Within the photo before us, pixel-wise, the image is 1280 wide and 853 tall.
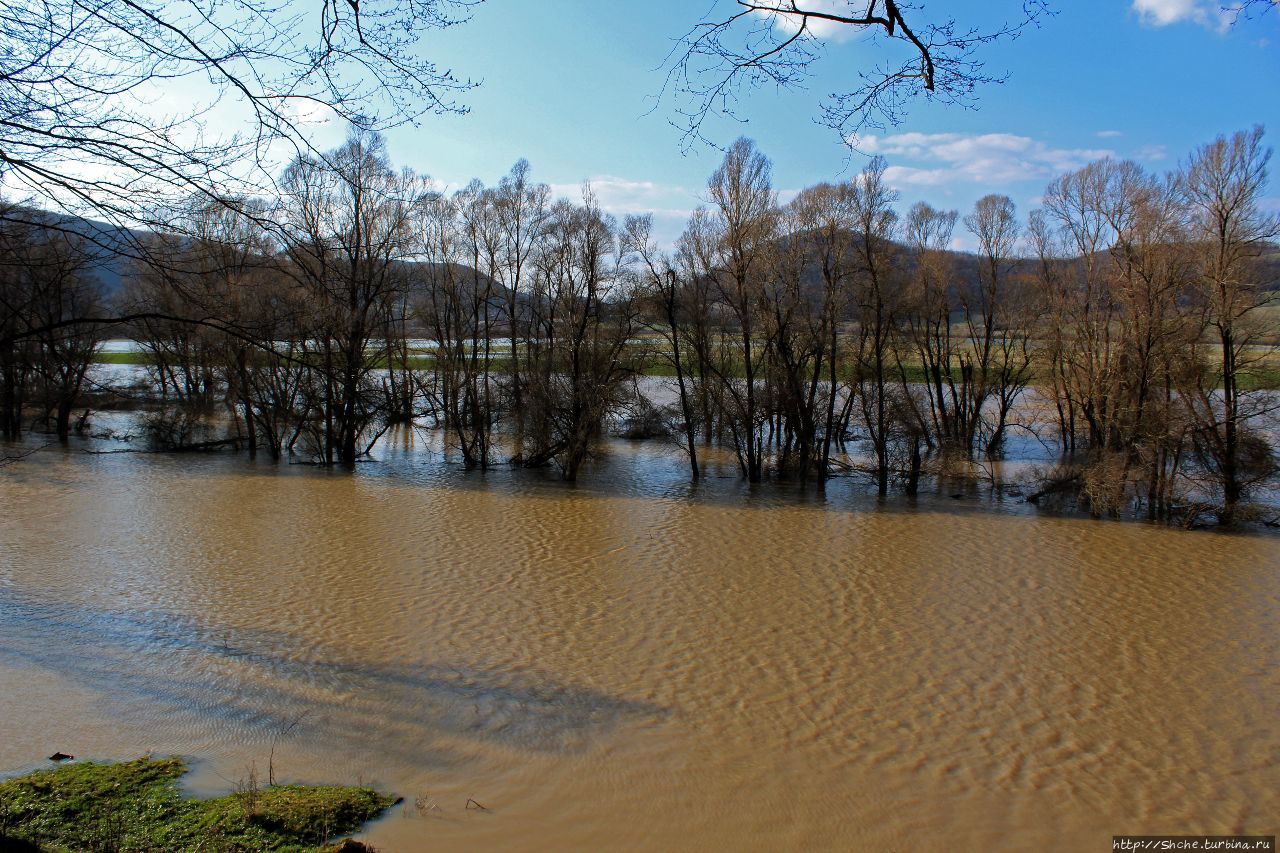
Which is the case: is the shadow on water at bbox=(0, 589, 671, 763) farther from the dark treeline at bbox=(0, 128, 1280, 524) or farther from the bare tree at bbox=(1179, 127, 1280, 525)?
the bare tree at bbox=(1179, 127, 1280, 525)

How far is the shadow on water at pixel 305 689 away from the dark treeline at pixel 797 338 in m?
5.16

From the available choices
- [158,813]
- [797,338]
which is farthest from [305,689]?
[797,338]

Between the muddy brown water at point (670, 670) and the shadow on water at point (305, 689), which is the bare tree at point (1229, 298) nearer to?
the muddy brown water at point (670, 670)

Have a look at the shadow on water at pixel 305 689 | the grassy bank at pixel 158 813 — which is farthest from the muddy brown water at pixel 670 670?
the grassy bank at pixel 158 813

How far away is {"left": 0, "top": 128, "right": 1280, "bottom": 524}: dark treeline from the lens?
17.8 m

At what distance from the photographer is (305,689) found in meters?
8.47

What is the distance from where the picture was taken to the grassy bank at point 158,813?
4.61m

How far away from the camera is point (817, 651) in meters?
10.2

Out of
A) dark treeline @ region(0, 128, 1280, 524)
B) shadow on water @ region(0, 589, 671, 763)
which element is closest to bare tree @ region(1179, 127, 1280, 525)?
dark treeline @ region(0, 128, 1280, 524)

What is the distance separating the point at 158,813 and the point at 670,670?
550 centimetres

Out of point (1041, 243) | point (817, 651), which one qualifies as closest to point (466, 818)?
point (817, 651)

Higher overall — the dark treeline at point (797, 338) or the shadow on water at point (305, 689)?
the dark treeline at point (797, 338)

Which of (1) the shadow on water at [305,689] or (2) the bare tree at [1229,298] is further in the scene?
(2) the bare tree at [1229,298]

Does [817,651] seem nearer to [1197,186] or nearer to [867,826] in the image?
[867,826]
